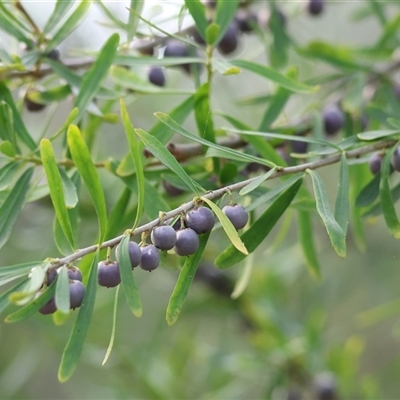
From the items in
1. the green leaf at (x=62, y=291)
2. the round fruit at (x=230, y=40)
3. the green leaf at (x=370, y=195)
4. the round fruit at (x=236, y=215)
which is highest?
the green leaf at (x=62, y=291)

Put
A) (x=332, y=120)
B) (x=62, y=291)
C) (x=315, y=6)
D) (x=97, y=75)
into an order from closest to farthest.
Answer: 1. (x=62, y=291)
2. (x=97, y=75)
3. (x=332, y=120)
4. (x=315, y=6)

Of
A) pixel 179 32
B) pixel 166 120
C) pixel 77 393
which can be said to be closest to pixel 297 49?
pixel 179 32

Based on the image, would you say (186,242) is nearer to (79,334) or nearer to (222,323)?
(79,334)

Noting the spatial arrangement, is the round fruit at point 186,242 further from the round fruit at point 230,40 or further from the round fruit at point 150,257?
the round fruit at point 230,40

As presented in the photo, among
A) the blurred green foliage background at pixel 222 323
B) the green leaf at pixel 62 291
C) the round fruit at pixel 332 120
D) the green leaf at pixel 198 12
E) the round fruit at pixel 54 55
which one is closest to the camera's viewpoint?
the green leaf at pixel 62 291

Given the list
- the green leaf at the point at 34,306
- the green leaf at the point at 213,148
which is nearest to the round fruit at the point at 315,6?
the green leaf at the point at 213,148

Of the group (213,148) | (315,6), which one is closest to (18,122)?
(213,148)
